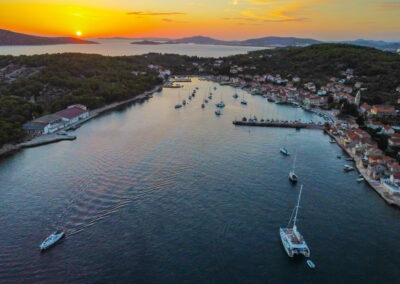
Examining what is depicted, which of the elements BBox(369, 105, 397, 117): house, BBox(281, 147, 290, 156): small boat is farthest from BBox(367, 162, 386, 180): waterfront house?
BBox(369, 105, 397, 117): house

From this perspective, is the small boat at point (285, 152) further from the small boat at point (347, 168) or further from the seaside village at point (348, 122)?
the seaside village at point (348, 122)

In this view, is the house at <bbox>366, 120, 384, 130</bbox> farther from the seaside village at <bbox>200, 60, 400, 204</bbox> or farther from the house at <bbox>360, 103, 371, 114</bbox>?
the house at <bbox>360, 103, 371, 114</bbox>

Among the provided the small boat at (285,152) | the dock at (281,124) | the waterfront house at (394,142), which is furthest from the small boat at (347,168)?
the dock at (281,124)

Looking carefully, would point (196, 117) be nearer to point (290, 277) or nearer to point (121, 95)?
point (121, 95)

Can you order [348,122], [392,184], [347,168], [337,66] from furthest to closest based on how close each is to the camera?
[337,66], [348,122], [347,168], [392,184]

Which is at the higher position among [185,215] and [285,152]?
[185,215]

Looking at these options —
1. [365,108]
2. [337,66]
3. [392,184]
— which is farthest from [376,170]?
[337,66]

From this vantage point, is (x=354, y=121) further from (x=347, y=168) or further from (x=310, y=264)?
(x=310, y=264)
